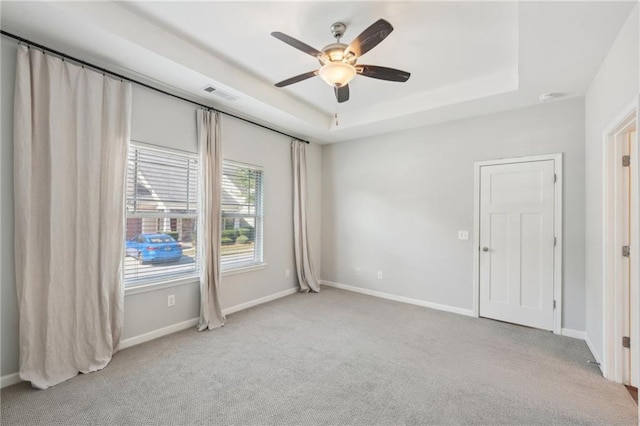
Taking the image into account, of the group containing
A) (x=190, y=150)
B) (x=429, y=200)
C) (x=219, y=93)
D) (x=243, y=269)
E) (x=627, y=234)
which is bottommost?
(x=243, y=269)

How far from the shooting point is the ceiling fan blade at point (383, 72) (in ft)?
7.71

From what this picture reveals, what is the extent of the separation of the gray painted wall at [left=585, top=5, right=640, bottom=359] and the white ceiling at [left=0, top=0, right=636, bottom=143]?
5.2 inches

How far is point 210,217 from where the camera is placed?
11.3ft

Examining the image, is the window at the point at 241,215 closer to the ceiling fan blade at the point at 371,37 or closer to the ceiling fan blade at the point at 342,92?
the ceiling fan blade at the point at 342,92

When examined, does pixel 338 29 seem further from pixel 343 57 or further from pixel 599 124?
pixel 599 124

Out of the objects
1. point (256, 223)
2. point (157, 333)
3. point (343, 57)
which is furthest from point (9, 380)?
point (343, 57)

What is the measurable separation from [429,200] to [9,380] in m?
4.74

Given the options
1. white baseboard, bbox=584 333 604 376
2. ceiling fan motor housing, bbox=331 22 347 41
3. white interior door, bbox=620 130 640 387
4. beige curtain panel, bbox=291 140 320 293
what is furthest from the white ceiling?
white baseboard, bbox=584 333 604 376

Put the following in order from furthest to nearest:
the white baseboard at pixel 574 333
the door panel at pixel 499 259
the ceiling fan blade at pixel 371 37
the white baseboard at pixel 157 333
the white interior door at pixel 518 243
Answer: the door panel at pixel 499 259 < the white interior door at pixel 518 243 < the white baseboard at pixel 574 333 < the white baseboard at pixel 157 333 < the ceiling fan blade at pixel 371 37

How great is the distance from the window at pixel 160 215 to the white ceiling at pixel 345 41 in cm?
83

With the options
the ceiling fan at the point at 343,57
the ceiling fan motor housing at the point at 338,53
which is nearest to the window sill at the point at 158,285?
the ceiling fan at the point at 343,57

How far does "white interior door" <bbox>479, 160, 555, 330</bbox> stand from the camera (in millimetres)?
3338

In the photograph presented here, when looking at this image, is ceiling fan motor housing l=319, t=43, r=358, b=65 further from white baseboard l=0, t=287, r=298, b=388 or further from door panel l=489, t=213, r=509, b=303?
white baseboard l=0, t=287, r=298, b=388

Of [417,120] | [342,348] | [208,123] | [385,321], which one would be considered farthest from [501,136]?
[208,123]
